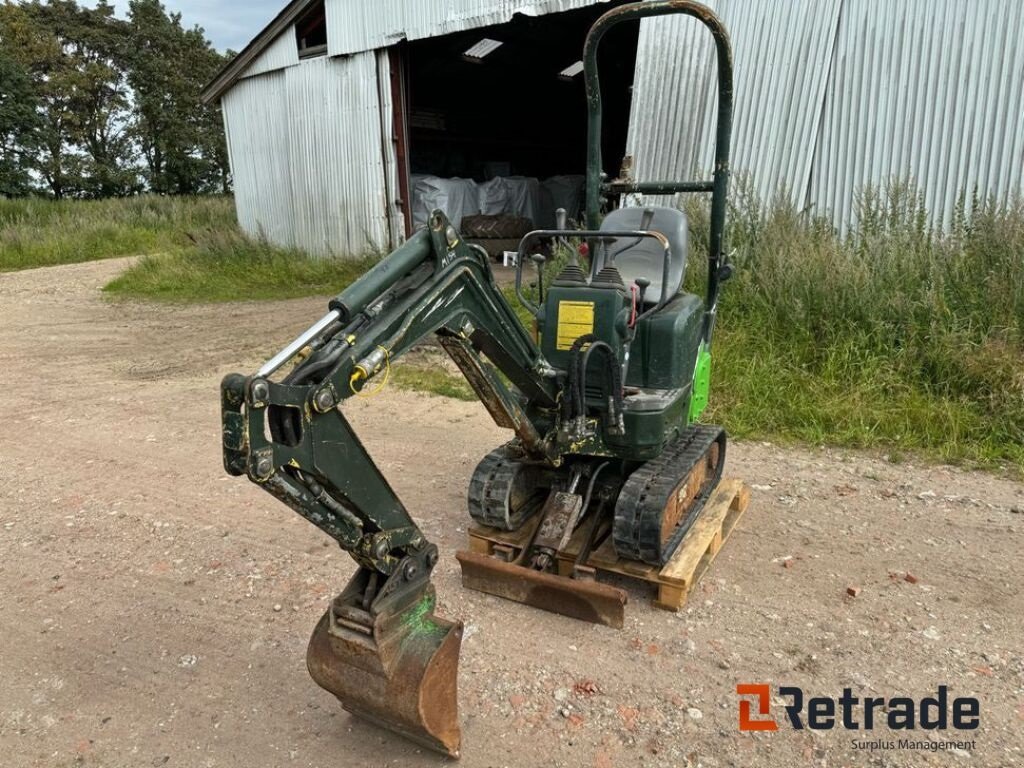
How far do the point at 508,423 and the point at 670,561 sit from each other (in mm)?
1078

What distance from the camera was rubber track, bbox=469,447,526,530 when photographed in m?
3.81

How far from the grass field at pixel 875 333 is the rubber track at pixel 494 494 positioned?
8.05 feet

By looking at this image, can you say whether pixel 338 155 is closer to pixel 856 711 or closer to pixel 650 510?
pixel 650 510

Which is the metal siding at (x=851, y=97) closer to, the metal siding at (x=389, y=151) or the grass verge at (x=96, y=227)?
the metal siding at (x=389, y=151)

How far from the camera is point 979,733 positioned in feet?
9.07

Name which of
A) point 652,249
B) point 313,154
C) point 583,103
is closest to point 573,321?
point 652,249

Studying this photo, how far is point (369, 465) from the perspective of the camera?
2531 millimetres

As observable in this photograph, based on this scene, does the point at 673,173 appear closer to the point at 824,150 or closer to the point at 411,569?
the point at 824,150

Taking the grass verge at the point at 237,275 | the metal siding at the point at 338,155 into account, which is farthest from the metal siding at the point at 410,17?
the grass verge at the point at 237,275

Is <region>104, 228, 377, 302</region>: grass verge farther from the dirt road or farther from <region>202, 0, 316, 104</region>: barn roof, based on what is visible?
the dirt road

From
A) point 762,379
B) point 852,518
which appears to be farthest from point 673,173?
point 852,518

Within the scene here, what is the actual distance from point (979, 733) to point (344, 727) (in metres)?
2.35

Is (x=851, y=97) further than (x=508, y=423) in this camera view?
Yes

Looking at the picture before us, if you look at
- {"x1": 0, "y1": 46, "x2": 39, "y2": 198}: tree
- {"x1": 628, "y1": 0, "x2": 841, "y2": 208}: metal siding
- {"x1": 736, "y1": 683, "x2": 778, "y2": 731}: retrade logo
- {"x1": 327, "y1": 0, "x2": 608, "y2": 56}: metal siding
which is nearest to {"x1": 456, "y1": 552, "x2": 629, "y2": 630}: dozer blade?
{"x1": 736, "y1": 683, "x2": 778, "y2": 731}: retrade logo
